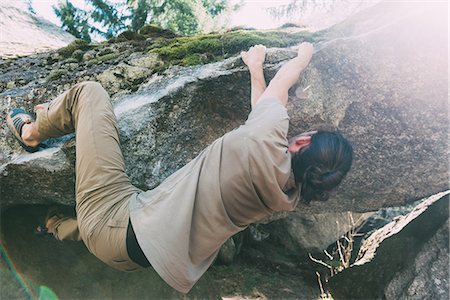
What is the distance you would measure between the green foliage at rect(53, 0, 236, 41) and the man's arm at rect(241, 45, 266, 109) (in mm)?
9588

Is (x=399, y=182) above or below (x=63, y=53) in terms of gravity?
below

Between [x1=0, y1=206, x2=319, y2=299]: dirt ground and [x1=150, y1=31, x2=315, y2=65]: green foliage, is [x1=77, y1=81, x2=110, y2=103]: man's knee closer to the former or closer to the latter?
[x1=150, y1=31, x2=315, y2=65]: green foliage

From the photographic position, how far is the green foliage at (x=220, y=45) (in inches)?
175

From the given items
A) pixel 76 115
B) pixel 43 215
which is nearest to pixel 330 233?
pixel 43 215

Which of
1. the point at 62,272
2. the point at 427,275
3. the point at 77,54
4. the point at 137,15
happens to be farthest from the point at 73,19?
the point at 427,275

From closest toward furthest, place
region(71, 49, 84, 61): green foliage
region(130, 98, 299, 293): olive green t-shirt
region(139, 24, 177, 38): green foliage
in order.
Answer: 1. region(130, 98, 299, 293): olive green t-shirt
2. region(71, 49, 84, 61): green foliage
3. region(139, 24, 177, 38): green foliage

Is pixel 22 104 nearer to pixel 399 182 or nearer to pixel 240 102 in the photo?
pixel 240 102

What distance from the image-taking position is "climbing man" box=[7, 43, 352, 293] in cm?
277

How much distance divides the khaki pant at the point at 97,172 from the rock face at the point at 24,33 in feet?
11.5

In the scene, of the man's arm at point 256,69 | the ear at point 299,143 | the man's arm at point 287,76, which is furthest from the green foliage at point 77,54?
the ear at point 299,143

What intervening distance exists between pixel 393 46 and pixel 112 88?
310cm

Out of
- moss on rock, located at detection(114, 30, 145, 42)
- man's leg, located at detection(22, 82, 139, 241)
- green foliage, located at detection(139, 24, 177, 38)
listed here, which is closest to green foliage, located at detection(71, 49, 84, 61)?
moss on rock, located at detection(114, 30, 145, 42)

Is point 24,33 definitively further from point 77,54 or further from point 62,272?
point 62,272

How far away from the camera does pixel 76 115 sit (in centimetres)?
355
